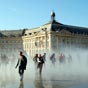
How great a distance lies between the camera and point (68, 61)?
32562 millimetres

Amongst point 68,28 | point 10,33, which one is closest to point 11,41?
point 10,33

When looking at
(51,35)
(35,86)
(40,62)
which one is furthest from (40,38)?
(35,86)

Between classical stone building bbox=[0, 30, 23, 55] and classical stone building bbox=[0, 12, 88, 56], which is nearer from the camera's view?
classical stone building bbox=[0, 12, 88, 56]

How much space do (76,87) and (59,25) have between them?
10155 cm

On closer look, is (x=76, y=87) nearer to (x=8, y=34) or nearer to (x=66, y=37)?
(x=66, y=37)

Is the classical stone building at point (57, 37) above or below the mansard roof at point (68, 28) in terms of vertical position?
below

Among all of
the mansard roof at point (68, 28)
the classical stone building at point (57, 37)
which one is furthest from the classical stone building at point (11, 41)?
the mansard roof at point (68, 28)

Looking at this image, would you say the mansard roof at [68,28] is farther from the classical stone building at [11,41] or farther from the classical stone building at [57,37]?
the classical stone building at [11,41]

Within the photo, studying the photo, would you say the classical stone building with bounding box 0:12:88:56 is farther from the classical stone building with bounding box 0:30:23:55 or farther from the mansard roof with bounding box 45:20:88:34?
Result: the classical stone building with bounding box 0:30:23:55

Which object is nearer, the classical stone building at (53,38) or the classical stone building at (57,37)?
the classical stone building at (57,37)

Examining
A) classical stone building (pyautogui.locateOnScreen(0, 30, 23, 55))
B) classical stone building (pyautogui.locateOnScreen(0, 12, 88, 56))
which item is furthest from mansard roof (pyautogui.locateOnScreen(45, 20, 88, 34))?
classical stone building (pyautogui.locateOnScreen(0, 30, 23, 55))

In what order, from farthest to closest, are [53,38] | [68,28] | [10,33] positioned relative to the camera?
1. [10,33]
2. [68,28]
3. [53,38]

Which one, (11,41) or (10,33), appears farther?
(11,41)

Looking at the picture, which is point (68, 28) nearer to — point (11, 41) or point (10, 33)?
point (10, 33)
